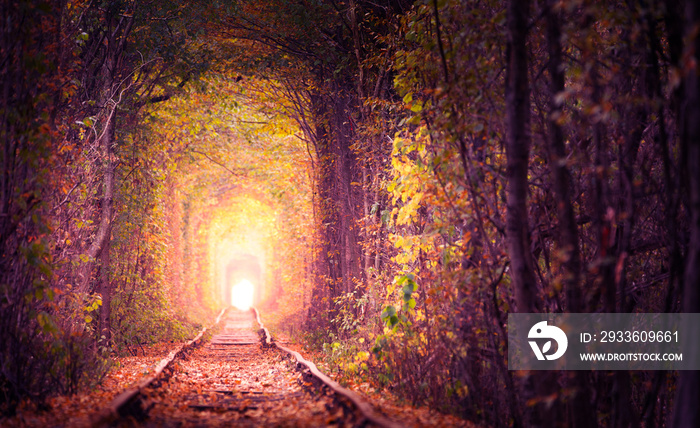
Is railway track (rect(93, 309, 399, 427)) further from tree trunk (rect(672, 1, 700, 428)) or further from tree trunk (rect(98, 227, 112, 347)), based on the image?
tree trunk (rect(672, 1, 700, 428))

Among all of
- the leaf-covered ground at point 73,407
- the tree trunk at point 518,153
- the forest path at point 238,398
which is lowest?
the forest path at point 238,398

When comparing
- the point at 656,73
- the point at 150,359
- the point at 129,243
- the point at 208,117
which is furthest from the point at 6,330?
the point at 208,117

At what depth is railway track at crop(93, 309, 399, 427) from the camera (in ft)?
15.8

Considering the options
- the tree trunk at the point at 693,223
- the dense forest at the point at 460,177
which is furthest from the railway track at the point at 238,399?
the tree trunk at the point at 693,223

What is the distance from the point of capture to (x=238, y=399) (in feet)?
21.2

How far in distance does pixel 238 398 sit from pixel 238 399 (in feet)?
0.28

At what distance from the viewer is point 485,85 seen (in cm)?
489

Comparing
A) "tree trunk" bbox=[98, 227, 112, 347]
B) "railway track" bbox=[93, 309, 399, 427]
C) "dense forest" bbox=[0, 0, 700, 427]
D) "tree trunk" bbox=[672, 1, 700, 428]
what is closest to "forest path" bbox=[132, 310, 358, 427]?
"railway track" bbox=[93, 309, 399, 427]

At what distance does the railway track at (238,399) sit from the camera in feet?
15.8

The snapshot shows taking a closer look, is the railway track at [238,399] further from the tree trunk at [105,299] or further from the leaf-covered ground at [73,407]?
the tree trunk at [105,299]

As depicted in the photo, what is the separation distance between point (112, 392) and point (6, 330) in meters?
1.42

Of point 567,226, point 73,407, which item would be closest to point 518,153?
point 567,226

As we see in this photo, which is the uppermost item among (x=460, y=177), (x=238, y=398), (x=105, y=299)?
(x=460, y=177)

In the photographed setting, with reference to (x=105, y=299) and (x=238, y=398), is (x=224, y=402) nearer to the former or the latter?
(x=238, y=398)
